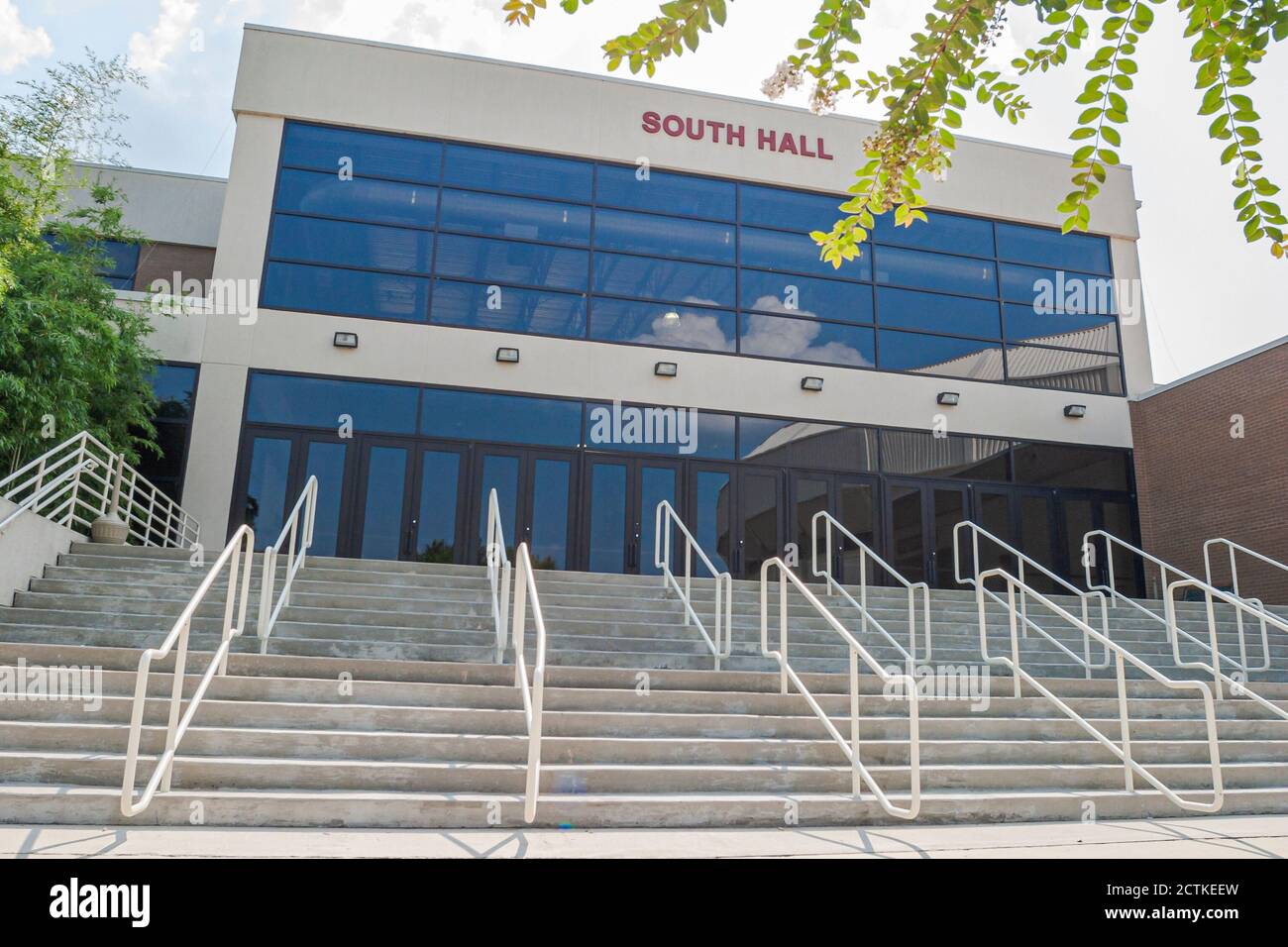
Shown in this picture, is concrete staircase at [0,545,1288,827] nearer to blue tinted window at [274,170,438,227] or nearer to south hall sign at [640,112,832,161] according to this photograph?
blue tinted window at [274,170,438,227]

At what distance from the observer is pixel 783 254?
1504 cm

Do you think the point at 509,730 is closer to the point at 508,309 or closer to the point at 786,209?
the point at 508,309

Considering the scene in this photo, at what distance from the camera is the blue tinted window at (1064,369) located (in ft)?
50.4

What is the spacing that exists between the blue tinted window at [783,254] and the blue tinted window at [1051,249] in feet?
9.27

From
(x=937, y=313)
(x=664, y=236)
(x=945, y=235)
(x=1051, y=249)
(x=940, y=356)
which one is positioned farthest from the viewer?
(x=1051, y=249)

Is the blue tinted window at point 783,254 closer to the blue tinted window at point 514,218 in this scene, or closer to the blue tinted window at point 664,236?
the blue tinted window at point 664,236

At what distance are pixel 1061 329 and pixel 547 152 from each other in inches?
348

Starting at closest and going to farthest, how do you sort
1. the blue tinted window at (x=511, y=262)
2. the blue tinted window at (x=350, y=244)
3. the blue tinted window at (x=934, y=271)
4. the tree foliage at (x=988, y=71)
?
the tree foliage at (x=988, y=71) < the blue tinted window at (x=350, y=244) < the blue tinted window at (x=511, y=262) < the blue tinted window at (x=934, y=271)

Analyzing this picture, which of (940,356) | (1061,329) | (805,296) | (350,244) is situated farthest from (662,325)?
(1061,329)

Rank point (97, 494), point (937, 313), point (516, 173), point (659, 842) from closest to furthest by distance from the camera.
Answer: point (659, 842)
point (97, 494)
point (516, 173)
point (937, 313)

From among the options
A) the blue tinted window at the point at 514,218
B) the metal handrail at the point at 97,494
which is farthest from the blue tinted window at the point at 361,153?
the metal handrail at the point at 97,494

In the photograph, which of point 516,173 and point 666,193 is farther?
point 666,193

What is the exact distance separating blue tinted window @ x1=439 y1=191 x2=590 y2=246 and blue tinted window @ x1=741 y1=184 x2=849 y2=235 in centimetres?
264
